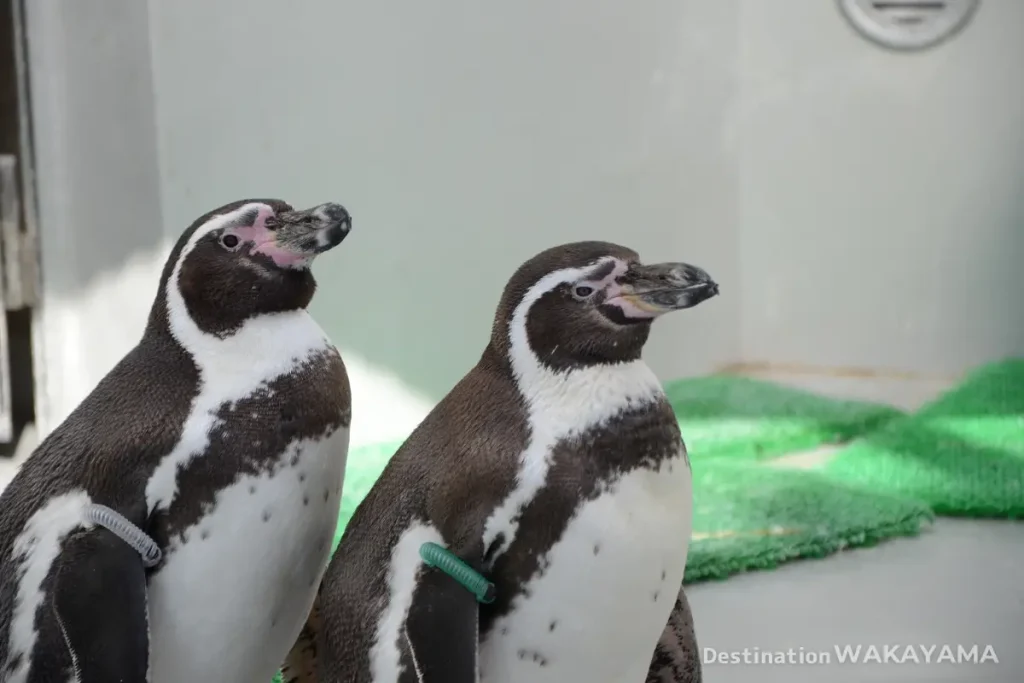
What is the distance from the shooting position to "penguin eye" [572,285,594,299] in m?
0.59

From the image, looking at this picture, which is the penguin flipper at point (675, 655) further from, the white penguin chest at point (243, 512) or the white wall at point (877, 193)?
the white wall at point (877, 193)

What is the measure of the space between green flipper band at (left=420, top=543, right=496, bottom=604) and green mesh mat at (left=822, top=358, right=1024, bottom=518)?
40.8 inches

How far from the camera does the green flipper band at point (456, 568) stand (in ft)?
1.85

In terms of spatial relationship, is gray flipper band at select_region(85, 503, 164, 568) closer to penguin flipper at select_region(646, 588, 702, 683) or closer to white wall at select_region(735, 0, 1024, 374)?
penguin flipper at select_region(646, 588, 702, 683)

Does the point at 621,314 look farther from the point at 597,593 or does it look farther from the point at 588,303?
the point at 597,593

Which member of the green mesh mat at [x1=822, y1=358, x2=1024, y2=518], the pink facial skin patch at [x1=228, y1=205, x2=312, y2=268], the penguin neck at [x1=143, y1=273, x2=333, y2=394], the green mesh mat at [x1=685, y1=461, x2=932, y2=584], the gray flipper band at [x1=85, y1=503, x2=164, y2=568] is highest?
the pink facial skin patch at [x1=228, y1=205, x2=312, y2=268]

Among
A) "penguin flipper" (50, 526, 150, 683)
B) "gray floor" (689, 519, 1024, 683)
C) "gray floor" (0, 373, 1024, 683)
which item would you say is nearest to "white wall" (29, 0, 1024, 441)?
"gray floor" (0, 373, 1024, 683)

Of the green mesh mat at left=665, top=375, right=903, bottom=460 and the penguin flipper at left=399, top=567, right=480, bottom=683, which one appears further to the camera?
the green mesh mat at left=665, top=375, right=903, bottom=460

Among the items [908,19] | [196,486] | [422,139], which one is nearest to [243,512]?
[196,486]

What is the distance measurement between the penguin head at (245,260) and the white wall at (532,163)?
0.81 m

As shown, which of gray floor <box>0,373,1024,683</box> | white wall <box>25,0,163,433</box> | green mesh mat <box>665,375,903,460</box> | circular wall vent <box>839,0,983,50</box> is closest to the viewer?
gray floor <box>0,373,1024,683</box>

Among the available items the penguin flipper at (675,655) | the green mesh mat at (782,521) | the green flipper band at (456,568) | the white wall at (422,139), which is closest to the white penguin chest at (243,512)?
the green flipper band at (456,568)

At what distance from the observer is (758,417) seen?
1877mm

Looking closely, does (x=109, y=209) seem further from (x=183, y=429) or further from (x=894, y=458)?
(x=894, y=458)
